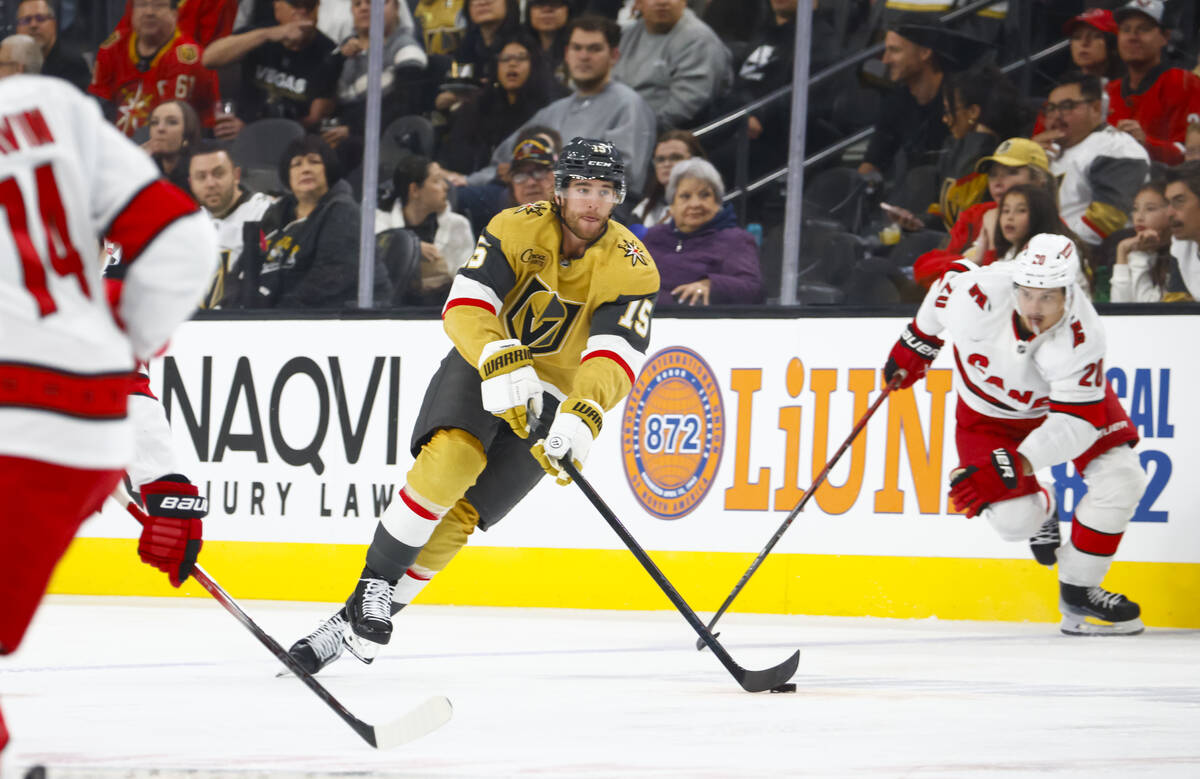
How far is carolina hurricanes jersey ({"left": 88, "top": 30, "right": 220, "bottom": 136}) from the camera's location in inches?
287

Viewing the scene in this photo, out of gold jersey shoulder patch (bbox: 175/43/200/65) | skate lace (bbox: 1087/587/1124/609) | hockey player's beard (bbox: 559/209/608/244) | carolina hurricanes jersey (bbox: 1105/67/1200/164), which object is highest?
carolina hurricanes jersey (bbox: 1105/67/1200/164)

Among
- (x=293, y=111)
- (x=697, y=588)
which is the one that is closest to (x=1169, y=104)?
(x=697, y=588)

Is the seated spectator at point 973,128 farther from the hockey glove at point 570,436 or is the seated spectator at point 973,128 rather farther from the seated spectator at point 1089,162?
the hockey glove at point 570,436

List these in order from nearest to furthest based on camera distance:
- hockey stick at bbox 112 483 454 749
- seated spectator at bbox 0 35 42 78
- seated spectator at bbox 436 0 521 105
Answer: hockey stick at bbox 112 483 454 749 → seated spectator at bbox 436 0 521 105 → seated spectator at bbox 0 35 42 78

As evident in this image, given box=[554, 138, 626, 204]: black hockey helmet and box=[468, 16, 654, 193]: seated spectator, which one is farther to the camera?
box=[468, 16, 654, 193]: seated spectator

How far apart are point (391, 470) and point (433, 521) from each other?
237cm

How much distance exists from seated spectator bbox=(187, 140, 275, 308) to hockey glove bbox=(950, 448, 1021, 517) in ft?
10.2

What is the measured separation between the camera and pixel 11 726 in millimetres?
2812

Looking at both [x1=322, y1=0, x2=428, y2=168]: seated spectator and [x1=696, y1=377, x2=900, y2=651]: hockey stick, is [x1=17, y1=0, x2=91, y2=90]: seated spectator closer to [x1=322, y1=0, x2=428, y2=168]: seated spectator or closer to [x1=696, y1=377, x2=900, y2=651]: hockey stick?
[x1=322, y1=0, x2=428, y2=168]: seated spectator

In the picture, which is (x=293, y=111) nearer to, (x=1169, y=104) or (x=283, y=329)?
(x=283, y=329)

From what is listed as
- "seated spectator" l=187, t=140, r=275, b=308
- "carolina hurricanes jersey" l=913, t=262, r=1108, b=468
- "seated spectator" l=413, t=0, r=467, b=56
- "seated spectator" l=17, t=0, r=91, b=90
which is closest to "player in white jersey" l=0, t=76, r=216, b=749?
"carolina hurricanes jersey" l=913, t=262, r=1108, b=468

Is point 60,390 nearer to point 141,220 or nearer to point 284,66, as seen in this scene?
point 141,220

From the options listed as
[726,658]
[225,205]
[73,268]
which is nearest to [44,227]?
[73,268]

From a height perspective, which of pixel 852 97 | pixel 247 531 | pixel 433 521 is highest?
pixel 852 97
